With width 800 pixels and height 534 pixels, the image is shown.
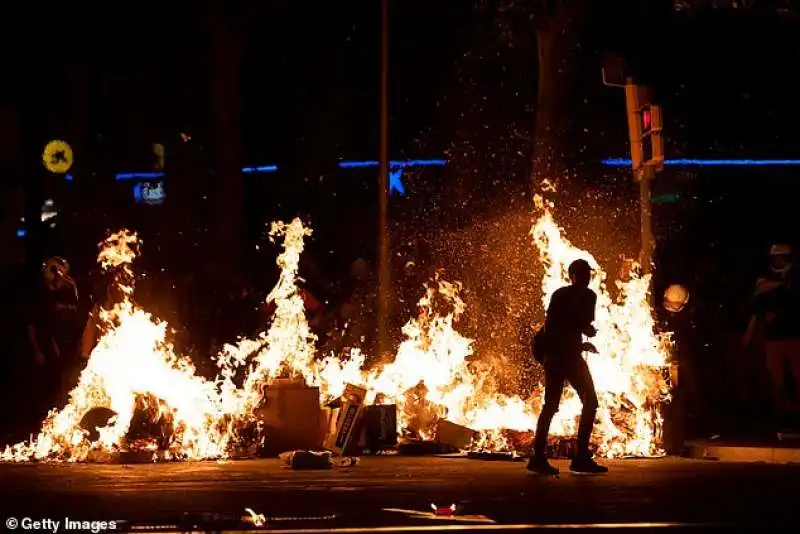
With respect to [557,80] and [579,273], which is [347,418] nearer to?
[579,273]

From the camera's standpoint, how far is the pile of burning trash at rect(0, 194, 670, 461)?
16.2 metres

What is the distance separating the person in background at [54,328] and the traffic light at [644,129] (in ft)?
21.6

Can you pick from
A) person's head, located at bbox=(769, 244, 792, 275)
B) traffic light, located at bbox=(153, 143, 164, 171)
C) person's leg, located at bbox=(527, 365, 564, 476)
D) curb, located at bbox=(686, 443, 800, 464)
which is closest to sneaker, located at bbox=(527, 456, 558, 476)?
person's leg, located at bbox=(527, 365, 564, 476)

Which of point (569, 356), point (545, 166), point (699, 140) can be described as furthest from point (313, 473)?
point (699, 140)

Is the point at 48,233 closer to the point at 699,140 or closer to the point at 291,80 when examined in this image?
the point at 291,80

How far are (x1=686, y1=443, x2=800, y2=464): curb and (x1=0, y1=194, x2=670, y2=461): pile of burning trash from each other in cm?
45

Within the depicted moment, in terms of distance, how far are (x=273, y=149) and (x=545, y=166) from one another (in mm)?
15997

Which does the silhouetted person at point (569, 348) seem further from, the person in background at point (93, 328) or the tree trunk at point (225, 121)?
the tree trunk at point (225, 121)

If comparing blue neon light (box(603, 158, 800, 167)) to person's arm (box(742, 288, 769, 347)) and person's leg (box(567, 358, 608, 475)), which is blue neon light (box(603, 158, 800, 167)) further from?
person's leg (box(567, 358, 608, 475))

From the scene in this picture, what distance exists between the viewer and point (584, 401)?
47.0ft

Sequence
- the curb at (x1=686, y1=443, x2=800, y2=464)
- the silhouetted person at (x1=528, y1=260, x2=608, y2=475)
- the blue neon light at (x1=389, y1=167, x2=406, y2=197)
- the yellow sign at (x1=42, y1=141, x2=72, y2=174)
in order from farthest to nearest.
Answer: the yellow sign at (x1=42, y1=141, x2=72, y2=174)
the blue neon light at (x1=389, y1=167, x2=406, y2=197)
the curb at (x1=686, y1=443, x2=800, y2=464)
the silhouetted person at (x1=528, y1=260, x2=608, y2=475)

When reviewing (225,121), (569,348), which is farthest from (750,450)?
(225,121)

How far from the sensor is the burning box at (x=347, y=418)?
16312 millimetres

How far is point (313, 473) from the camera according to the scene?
14.5 meters
